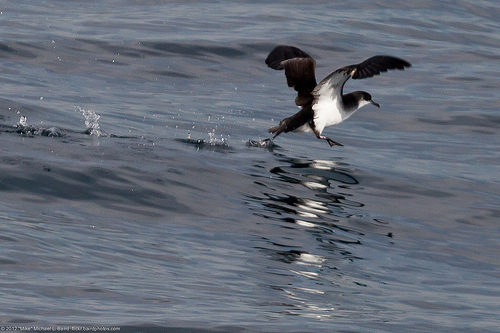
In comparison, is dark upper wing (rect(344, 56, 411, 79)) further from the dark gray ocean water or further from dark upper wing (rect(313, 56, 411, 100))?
the dark gray ocean water

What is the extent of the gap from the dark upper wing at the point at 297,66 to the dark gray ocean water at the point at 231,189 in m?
1.02

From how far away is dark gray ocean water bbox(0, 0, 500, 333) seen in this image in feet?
21.5

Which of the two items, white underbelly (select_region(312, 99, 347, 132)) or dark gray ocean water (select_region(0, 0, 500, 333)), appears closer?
dark gray ocean water (select_region(0, 0, 500, 333))

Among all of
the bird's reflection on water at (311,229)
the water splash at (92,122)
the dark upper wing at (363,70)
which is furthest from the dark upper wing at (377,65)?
the water splash at (92,122)

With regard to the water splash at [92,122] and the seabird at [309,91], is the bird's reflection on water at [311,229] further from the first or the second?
the water splash at [92,122]

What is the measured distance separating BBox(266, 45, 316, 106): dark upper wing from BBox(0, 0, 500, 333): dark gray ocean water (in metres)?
1.02

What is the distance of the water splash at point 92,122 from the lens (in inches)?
477

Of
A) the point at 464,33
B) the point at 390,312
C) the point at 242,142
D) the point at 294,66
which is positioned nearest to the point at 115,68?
the point at 242,142

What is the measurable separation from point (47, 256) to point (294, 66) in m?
5.64

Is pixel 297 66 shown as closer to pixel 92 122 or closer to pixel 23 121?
pixel 92 122

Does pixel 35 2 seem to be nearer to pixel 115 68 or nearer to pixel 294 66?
pixel 115 68

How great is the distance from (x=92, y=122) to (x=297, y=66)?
3379mm

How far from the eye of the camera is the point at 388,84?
18953 millimetres

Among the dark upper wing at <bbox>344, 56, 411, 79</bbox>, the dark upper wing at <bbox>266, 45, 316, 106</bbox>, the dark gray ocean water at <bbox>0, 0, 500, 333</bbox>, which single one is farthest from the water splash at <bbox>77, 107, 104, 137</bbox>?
the dark upper wing at <bbox>344, 56, 411, 79</bbox>
